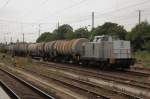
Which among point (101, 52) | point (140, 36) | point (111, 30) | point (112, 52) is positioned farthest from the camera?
point (111, 30)

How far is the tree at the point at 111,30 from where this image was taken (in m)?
81.2

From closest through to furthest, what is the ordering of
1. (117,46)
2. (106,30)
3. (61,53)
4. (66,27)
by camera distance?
(117,46)
(61,53)
(106,30)
(66,27)

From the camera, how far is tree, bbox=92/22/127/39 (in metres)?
81.2

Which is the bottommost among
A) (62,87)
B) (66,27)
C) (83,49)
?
(62,87)

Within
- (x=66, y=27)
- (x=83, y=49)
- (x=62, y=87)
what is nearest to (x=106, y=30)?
(x=66, y=27)

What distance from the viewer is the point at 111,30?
3297 inches

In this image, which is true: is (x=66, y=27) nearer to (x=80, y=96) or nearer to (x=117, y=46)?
(x=117, y=46)

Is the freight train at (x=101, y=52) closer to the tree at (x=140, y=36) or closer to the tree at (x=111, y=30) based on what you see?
the tree at (x=140, y=36)

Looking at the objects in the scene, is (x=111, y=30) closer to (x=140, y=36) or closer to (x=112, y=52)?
(x=140, y=36)

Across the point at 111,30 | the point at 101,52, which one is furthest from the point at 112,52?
the point at 111,30

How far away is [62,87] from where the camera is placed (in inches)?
778

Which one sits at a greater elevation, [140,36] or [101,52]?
[140,36]

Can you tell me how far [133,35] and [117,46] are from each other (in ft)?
138

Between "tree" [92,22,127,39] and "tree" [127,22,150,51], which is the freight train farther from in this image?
"tree" [92,22,127,39]
